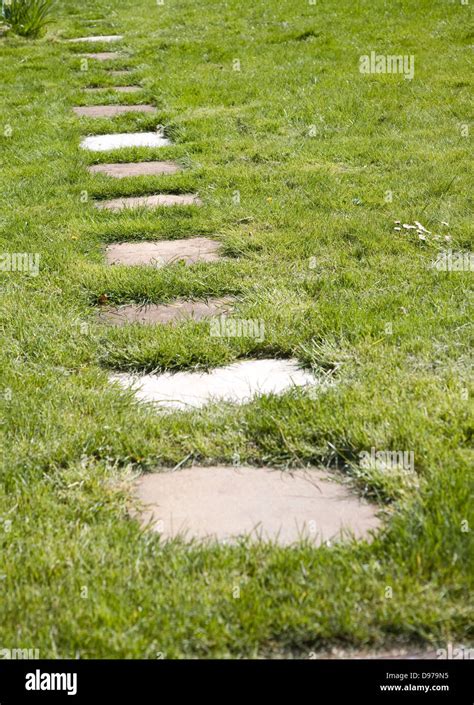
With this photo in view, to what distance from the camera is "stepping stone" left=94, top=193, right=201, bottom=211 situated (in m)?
5.62

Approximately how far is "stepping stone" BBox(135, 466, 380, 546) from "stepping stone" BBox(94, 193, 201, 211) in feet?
10.5

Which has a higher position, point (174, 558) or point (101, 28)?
point (101, 28)

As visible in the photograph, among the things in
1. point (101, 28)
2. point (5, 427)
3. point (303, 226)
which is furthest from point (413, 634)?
point (101, 28)

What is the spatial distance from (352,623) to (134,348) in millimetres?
1844

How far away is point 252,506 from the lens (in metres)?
2.61

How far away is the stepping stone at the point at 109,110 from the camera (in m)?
8.61

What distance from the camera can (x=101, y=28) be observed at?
1489 cm

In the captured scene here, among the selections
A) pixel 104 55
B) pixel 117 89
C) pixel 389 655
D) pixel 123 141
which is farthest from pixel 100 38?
pixel 389 655

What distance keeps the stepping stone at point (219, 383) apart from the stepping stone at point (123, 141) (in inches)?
164

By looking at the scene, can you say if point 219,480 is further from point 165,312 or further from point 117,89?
point 117,89

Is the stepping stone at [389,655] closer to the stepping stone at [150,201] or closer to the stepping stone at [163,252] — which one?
the stepping stone at [163,252]

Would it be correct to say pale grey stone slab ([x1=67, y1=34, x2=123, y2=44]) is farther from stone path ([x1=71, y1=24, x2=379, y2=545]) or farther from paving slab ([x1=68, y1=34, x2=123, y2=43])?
stone path ([x1=71, y1=24, x2=379, y2=545])
